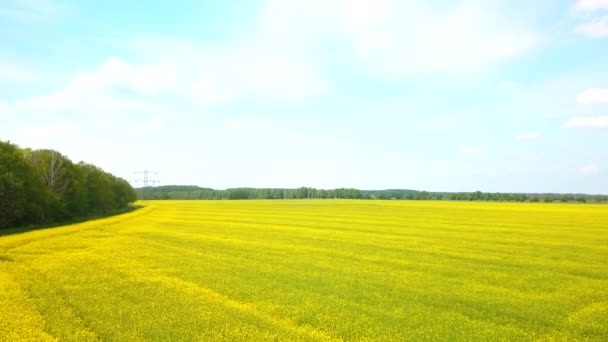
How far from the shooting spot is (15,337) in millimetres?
11234

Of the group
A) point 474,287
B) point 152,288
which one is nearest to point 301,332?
point 152,288

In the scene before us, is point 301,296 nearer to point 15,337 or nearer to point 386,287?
point 386,287

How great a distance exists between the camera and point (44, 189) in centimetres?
5478

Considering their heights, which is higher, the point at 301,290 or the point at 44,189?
the point at 44,189

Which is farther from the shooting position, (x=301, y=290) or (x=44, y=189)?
(x=44, y=189)

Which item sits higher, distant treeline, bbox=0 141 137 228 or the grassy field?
distant treeline, bbox=0 141 137 228

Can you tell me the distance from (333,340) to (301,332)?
995mm

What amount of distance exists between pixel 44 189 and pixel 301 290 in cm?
4929

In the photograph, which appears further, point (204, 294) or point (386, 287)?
point (386, 287)

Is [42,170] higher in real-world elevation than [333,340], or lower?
higher

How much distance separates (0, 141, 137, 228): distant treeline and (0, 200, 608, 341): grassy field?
17.3m

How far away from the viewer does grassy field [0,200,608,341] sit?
12.3m

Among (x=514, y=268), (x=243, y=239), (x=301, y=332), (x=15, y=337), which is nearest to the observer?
(x=15, y=337)

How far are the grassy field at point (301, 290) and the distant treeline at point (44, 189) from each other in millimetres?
17329
